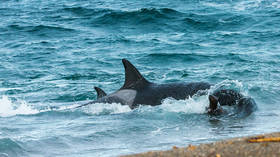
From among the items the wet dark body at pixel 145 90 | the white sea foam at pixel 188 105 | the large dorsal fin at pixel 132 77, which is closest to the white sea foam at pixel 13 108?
the wet dark body at pixel 145 90

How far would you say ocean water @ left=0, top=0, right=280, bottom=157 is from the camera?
8492mm

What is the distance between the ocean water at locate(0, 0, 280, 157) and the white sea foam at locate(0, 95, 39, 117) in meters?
0.03

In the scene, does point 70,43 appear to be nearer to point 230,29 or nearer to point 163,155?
point 230,29

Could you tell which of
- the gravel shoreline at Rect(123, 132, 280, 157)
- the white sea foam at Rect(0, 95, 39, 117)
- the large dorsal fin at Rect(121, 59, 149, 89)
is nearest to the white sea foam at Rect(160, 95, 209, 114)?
the large dorsal fin at Rect(121, 59, 149, 89)

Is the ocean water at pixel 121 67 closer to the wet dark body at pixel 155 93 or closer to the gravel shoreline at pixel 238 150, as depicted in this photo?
the wet dark body at pixel 155 93

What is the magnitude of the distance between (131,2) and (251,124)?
23712 mm

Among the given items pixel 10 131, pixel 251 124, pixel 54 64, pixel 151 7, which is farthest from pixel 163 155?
pixel 151 7

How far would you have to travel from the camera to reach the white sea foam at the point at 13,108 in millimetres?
11938

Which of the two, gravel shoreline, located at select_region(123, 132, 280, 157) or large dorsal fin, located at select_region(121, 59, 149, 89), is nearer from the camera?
gravel shoreline, located at select_region(123, 132, 280, 157)

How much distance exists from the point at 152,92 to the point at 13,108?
4292 mm

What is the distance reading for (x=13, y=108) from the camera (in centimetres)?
1273

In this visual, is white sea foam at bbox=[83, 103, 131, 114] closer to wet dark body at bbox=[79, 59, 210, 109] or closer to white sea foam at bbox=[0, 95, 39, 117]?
wet dark body at bbox=[79, 59, 210, 109]

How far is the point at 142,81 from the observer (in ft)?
35.3

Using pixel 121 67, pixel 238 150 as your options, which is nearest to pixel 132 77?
A: pixel 238 150
